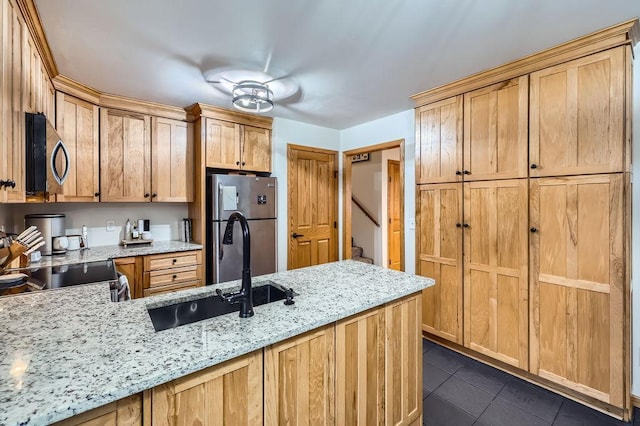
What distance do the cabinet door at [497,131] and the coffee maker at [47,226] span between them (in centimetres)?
363

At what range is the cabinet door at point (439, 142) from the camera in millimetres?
2564

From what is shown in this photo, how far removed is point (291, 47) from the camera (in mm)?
1912

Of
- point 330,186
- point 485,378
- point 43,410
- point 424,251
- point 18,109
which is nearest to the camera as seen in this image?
point 43,410

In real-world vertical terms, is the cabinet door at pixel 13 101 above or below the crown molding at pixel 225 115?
below

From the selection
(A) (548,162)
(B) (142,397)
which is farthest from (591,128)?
(B) (142,397)

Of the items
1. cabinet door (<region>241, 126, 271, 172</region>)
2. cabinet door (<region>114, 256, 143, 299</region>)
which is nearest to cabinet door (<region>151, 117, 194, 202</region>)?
cabinet door (<region>241, 126, 271, 172</region>)

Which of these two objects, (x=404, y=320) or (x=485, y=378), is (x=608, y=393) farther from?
(x=404, y=320)

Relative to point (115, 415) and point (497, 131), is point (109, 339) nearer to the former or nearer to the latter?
point (115, 415)

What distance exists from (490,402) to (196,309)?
2038mm

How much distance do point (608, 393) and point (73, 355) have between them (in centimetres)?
279

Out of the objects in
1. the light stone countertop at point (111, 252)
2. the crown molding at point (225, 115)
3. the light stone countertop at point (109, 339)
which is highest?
the crown molding at point (225, 115)

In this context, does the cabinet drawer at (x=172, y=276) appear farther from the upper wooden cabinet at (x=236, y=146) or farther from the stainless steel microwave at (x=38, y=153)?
the stainless steel microwave at (x=38, y=153)

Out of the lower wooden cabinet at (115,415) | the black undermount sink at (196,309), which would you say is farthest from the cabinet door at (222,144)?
the lower wooden cabinet at (115,415)

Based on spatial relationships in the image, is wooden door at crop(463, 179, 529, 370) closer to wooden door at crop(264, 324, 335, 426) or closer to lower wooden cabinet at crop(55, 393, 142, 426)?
wooden door at crop(264, 324, 335, 426)
